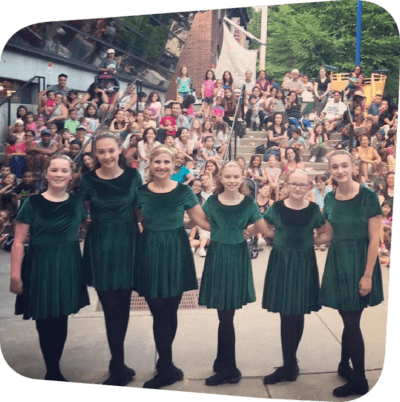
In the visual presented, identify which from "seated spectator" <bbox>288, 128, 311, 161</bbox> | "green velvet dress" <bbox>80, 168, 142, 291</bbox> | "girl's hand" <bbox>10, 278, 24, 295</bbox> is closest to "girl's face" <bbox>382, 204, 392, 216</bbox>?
"seated spectator" <bbox>288, 128, 311, 161</bbox>

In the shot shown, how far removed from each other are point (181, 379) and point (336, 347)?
897 millimetres

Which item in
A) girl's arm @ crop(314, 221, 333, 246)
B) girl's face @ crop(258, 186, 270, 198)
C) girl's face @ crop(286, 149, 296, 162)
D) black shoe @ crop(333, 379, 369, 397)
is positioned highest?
girl's face @ crop(286, 149, 296, 162)

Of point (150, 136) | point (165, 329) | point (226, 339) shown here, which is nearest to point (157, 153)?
point (150, 136)

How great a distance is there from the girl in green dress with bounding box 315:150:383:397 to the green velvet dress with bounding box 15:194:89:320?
54.1 inches

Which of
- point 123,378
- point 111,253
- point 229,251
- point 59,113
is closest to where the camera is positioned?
point 229,251

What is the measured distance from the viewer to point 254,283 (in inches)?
141

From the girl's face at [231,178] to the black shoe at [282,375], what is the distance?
3.44 ft

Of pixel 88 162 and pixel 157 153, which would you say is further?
pixel 88 162

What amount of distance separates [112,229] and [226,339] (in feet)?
2.96

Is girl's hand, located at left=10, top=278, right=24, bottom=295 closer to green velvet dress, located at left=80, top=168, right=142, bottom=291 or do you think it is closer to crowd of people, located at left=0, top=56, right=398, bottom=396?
crowd of people, located at left=0, top=56, right=398, bottom=396

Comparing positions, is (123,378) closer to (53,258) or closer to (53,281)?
(53,281)

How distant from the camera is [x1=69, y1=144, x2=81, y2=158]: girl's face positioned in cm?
377

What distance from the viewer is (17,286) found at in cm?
378

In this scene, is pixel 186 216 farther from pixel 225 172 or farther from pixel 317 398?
pixel 317 398
